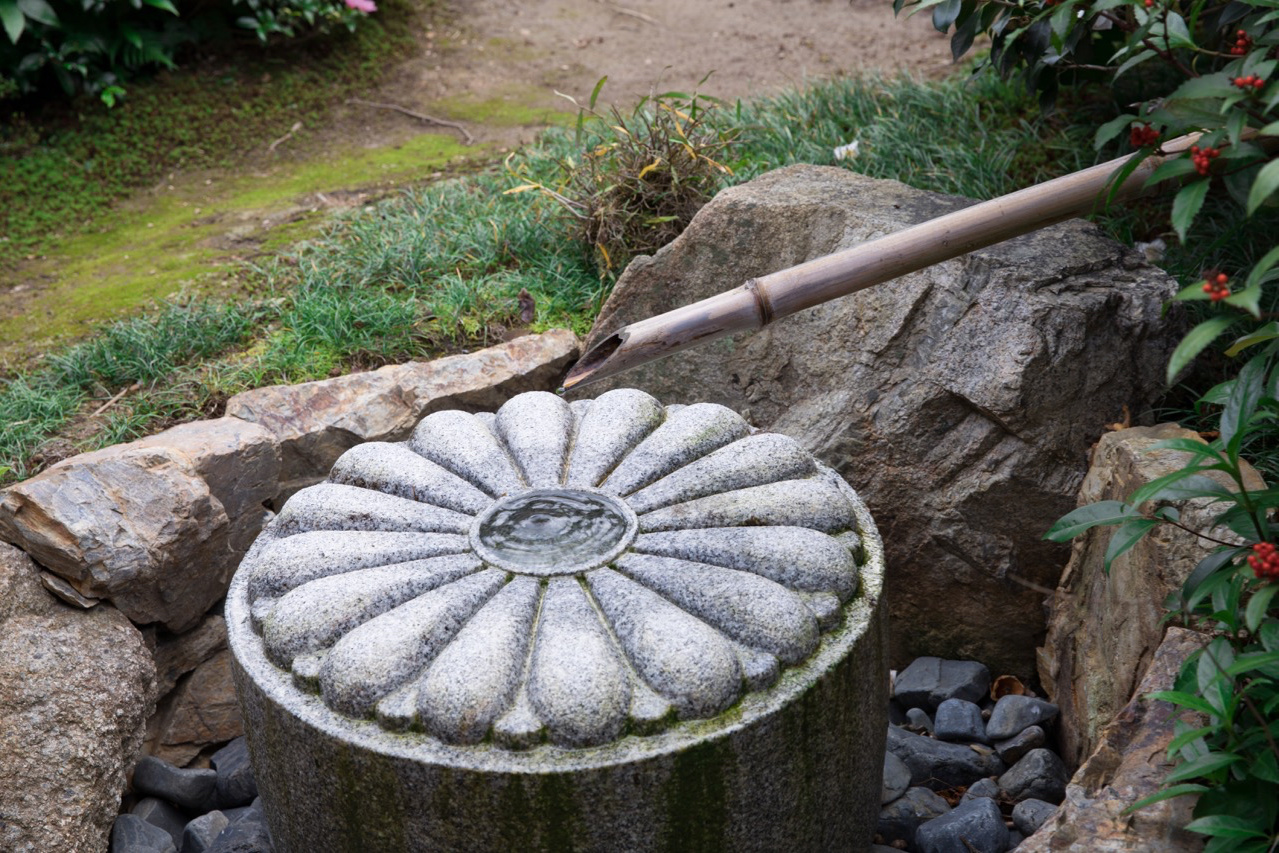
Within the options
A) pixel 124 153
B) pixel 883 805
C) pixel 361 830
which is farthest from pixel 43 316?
pixel 883 805

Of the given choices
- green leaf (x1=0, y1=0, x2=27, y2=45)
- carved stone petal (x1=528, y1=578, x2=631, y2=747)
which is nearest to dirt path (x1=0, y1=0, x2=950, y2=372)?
green leaf (x1=0, y1=0, x2=27, y2=45)

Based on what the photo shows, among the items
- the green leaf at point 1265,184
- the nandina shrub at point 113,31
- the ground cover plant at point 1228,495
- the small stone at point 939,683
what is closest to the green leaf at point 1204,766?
the ground cover plant at point 1228,495

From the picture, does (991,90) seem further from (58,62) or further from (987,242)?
(58,62)

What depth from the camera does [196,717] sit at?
3.54m

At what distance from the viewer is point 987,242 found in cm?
267

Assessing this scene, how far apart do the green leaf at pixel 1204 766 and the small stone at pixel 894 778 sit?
1249mm

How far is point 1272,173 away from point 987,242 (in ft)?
3.49

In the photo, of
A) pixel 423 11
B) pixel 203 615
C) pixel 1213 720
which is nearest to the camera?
pixel 1213 720

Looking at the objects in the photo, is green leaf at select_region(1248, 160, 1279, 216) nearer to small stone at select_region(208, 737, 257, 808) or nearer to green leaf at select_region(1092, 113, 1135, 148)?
green leaf at select_region(1092, 113, 1135, 148)

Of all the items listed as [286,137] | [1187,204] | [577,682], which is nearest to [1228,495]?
[1187,204]

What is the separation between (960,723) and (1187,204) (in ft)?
6.30

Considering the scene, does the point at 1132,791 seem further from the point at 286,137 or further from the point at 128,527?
the point at 286,137

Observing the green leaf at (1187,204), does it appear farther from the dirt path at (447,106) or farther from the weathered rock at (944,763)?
the dirt path at (447,106)

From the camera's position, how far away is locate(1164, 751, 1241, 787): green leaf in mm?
1868
